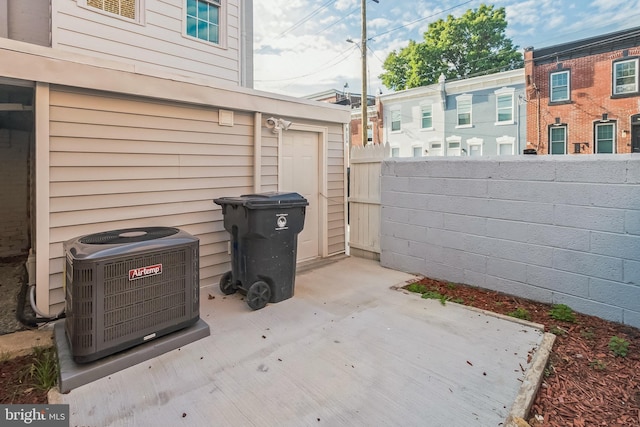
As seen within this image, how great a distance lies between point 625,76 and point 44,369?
18475 millimetres

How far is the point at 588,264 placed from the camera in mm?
3137

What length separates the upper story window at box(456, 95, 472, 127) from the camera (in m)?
16.3

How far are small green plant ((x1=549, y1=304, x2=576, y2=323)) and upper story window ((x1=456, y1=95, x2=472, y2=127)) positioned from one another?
48.4 ft

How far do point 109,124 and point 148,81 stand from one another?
1.81 feet

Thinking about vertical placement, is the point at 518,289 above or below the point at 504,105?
below

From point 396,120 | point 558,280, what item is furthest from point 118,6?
point 396,120

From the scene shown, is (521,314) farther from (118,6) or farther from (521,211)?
(118,6)

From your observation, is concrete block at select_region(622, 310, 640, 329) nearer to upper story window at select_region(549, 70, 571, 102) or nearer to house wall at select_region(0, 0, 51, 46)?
house wall at select_region(0, 0, 51, 46)

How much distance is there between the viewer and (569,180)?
3201 mm

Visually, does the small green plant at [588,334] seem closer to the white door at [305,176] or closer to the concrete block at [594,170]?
the concrete block at [594,170]

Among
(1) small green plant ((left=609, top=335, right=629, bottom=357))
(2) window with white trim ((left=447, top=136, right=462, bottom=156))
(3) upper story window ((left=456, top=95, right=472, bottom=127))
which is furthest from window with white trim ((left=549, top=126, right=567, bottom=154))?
(1) small green plant ((left=609, top=335, right=629, bottom=357))

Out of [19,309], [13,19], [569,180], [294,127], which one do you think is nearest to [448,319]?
[569,180]

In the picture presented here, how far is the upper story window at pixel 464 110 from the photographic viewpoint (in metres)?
16.3

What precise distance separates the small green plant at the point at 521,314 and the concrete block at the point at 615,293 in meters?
0.56
